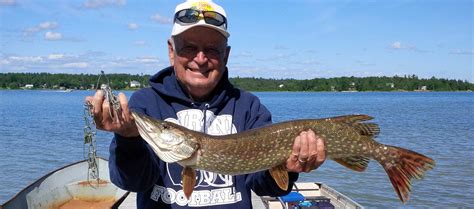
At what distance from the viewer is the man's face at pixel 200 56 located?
10.5ft

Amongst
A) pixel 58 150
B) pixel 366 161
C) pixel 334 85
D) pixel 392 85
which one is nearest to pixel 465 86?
pixel 392 85

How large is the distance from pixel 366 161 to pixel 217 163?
1151 mm

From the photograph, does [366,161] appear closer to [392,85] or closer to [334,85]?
[334,85]

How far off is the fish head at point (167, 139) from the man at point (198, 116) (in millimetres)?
75

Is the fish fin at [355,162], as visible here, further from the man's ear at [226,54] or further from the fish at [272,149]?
the man's ear at [226,54]

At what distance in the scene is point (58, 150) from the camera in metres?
21.1

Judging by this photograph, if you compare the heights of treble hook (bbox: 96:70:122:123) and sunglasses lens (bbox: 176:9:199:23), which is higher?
sunglasses lens (bbox: 176:9:199:23)

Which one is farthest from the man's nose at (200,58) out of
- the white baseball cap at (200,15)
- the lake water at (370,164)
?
the lake water at (370,164)

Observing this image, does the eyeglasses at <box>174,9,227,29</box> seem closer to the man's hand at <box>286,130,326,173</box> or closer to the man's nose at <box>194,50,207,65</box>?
the man's nose at <box>194,50,207,65</box>

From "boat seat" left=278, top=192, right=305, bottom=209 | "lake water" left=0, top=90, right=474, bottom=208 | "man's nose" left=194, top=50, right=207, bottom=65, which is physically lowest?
"lake water" left=0, top=90, right=474, bottom=208

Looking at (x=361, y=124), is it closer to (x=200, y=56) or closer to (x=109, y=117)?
(x=200, y=56)

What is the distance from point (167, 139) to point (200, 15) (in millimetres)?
886

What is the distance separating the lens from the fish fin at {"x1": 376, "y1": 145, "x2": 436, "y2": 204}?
3.44 m

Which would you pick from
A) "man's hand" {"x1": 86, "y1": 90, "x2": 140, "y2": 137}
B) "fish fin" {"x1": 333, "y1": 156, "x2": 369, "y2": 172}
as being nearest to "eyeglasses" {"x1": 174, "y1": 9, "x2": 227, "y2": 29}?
"man's hand" {"x1": 86, "y1": 90, "x2": 140, "y2": 137}
